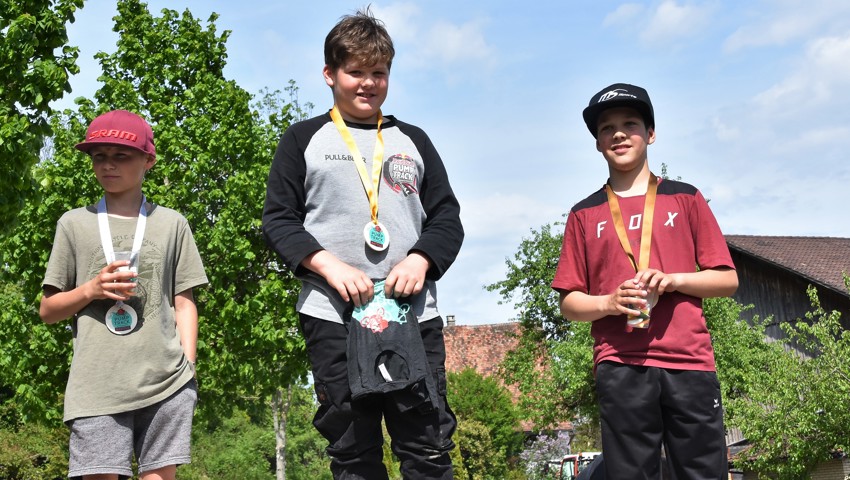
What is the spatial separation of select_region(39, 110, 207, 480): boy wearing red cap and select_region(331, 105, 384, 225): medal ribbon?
95 centimetres

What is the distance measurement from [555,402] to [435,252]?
39320mm

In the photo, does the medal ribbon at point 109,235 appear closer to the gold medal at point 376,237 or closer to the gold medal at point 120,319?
the gold medal at point 120,319

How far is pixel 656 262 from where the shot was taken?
173 inches

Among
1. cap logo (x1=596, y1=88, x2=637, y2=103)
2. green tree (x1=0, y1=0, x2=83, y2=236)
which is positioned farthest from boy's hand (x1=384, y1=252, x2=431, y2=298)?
green tree (x1=0, y1=0, x2=83, y2=236)

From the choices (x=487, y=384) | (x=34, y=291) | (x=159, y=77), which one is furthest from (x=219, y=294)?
(x=487, y=384)

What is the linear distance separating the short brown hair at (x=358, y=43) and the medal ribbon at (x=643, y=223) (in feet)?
3.97

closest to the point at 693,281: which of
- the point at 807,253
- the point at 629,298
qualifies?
the point at 629,298

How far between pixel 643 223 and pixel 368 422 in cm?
152

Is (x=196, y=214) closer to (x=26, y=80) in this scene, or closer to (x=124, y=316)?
(x=26, y=80)

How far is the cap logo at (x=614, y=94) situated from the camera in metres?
4.58

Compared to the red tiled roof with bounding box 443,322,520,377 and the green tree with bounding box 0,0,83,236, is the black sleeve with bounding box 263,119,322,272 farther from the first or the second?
the red tiled roof with bounding box 443,322,520,377

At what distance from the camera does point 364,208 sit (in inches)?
162

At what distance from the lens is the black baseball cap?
457 cm

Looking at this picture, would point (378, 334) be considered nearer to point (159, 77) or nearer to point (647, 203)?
point (647, 203)
